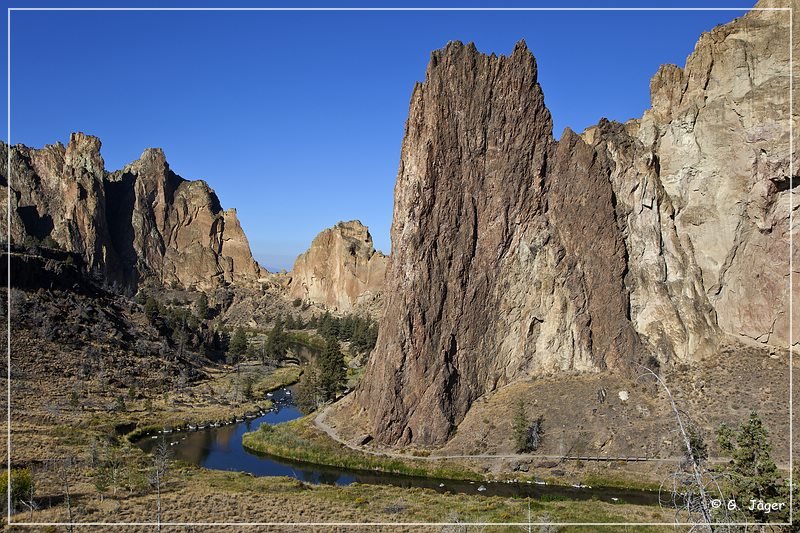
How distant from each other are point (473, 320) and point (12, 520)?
4228 cm

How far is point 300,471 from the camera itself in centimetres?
5722

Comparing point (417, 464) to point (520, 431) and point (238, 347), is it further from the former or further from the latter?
point (238, 347)

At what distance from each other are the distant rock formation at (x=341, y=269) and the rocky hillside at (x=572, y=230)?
100911 mm

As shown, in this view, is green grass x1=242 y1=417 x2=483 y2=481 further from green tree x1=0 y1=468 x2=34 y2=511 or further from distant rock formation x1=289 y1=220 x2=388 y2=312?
distant rock formation x1=289 y1=220 x2=388 y2=312

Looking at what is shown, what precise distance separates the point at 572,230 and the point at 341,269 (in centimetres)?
11879

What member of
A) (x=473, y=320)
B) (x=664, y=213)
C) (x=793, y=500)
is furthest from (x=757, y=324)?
(x=793, y=500)

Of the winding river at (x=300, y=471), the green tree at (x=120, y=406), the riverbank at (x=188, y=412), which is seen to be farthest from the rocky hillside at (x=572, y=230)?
the green tree at (x=120, y=406)

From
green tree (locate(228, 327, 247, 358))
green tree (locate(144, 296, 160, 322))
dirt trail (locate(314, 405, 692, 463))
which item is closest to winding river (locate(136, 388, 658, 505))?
dirt trail (locate(314, 405, 692, 463))

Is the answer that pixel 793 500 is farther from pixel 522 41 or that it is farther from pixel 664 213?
pixel 522 41

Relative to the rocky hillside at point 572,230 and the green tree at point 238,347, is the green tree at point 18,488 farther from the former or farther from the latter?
the green tree at point 238,347

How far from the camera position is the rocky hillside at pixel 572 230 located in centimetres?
6000

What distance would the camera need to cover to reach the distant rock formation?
174125 millimetres

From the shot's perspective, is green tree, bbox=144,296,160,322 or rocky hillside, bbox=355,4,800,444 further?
green tree, bbox=144,296,160,322

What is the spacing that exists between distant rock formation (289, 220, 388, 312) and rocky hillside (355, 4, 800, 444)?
100911 millimetres
